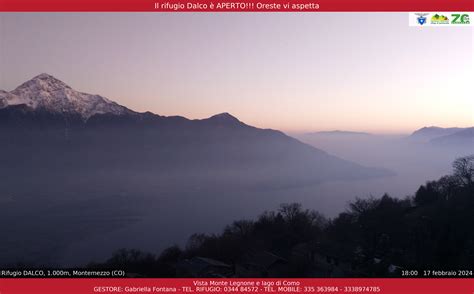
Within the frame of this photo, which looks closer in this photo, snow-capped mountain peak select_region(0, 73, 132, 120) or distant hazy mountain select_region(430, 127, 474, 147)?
distant hazy mountain select_region(430, 127, 474, 147)

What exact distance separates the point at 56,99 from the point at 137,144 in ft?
105

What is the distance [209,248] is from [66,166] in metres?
67.2

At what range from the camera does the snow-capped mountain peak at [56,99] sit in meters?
105

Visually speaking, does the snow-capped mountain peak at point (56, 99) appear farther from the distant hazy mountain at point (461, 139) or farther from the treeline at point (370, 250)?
the treeline at point (370, 250)

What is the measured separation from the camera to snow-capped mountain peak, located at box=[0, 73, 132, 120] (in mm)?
104625

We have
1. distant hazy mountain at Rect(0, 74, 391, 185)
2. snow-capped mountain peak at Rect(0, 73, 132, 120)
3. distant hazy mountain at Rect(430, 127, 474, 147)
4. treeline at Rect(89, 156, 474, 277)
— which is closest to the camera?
treeline at Rect(89, 156, 474, 277)

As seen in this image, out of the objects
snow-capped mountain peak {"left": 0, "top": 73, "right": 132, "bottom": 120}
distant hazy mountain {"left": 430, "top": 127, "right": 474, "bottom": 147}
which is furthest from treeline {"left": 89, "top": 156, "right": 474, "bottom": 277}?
Answer: snow-capped mountain peak {"left": 0, "top": 73, "right": 132, "bottom": 120}

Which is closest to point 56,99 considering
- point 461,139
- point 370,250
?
point 461,139

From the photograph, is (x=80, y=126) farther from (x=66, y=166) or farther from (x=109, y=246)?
(x=109, y=246)

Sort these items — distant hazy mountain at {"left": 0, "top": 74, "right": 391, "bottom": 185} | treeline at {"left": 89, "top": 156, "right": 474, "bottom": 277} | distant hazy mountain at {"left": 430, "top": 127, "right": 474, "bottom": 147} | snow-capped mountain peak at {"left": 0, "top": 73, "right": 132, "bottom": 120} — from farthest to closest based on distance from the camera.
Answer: snow-capped mountain peak at {"left": 0, "top": 73, "right": 132, "bottom": 120} → distant hazy mountain at {"left": 0, "top": 74, "right": 391, "bottom": 185} → distant hazy mountain at {"left": 430, "top": 127, "right": 474, "bottom": 147} → treeline at {"left": 89, "top": 156, "right": 474, "bottom": 277}

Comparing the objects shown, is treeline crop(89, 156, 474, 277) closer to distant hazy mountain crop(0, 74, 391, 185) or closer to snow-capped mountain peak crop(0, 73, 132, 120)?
distant hazy mountain crop(0, 74, 391, 185)

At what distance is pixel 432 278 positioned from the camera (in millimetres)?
4344

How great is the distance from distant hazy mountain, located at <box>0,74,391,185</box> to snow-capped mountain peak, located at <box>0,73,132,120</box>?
26 centimetres

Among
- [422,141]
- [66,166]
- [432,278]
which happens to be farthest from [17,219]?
[422,141]
